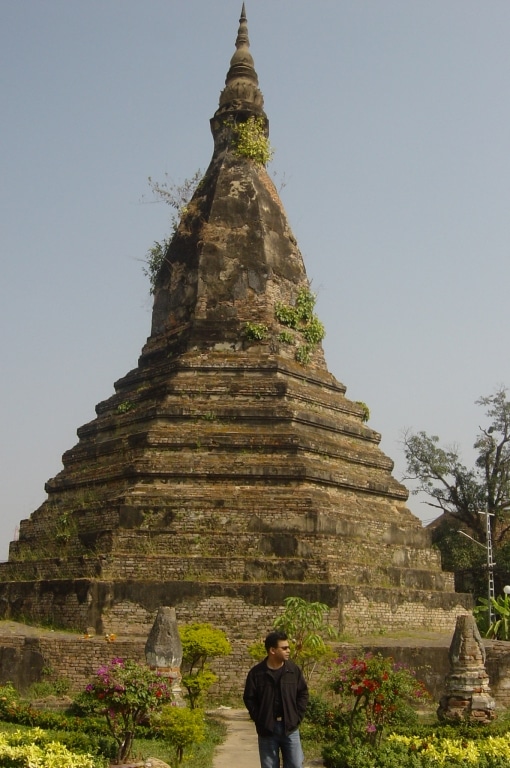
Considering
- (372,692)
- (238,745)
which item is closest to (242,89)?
(372,692)

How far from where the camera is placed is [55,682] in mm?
11938

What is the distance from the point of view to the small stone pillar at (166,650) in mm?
10000

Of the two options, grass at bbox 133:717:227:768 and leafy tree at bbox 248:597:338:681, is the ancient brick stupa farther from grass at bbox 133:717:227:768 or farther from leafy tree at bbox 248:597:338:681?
grass at bbox 133:717:227:768

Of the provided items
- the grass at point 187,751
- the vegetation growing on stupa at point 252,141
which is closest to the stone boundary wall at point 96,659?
the grass at point 187,751

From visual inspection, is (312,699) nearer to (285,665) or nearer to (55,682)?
(55,682)

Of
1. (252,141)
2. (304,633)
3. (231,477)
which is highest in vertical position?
(252,141)

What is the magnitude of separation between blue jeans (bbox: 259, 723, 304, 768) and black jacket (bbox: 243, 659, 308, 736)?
0.05 m

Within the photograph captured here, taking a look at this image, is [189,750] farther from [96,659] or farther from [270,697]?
[96,659]

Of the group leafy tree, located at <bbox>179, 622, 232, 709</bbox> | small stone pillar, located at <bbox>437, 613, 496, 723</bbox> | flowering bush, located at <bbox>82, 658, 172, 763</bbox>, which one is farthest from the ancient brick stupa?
flowering bush, located at <bbox>82, 658, 172, 763</bbox>

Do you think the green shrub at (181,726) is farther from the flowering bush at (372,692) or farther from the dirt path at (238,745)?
the flowering bush at (372,692)

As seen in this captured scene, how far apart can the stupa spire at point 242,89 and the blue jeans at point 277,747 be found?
611 inches

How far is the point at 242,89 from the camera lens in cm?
1942

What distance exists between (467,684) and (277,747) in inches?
191

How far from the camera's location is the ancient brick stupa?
Answer: 43.4 feet
